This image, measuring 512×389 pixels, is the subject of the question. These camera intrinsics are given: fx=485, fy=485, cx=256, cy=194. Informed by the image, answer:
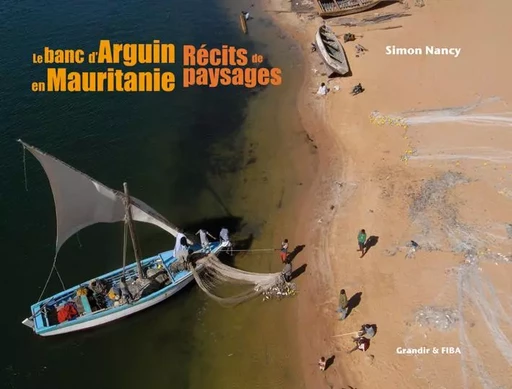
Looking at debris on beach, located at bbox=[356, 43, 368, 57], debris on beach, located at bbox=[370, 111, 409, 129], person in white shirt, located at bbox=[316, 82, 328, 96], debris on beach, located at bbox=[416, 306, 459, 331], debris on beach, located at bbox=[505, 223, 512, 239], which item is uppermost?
debris on beach, located at bbox=[356, 43, 368, 57]

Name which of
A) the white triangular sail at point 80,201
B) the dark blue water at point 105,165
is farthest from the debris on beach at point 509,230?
the white triangular sail at point 80,201

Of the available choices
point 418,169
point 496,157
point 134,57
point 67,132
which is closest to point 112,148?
point 67,132

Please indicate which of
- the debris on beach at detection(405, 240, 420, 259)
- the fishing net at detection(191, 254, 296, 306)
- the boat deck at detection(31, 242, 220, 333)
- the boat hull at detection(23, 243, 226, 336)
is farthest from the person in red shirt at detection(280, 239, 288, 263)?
the debris on beach at detection(405, 240, 420, 259)

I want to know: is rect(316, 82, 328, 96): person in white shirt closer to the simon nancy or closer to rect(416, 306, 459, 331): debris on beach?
the simon nancy

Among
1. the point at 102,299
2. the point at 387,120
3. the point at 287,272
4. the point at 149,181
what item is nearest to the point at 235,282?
the point at 287,272

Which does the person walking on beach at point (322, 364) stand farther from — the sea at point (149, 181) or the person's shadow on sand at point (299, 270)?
the person's shadow on sand at point (299, 270)

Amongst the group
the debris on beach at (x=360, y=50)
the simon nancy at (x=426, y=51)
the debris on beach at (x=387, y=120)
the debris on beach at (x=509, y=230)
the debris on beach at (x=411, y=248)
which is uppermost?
the debris on beach at (x=360, y=50)
